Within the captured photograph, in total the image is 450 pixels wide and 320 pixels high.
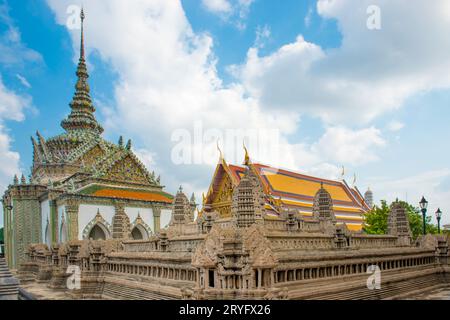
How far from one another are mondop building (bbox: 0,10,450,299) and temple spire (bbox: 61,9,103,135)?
0.42 ft

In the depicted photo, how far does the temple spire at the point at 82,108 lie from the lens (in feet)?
160

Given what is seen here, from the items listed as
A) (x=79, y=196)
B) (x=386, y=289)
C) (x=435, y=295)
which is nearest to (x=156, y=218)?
(x=79, y=196)

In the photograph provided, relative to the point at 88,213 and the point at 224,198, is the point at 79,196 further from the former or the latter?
the point at 224,198

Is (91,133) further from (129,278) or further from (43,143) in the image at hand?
(129,278)

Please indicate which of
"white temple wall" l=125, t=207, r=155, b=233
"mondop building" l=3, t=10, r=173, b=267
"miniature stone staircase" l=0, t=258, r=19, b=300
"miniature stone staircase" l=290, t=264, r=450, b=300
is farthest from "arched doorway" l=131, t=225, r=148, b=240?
"miniature stone staircase" l=0, t=258, r=19, b=300

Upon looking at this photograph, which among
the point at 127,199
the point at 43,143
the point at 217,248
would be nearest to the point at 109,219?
the point at 127,199

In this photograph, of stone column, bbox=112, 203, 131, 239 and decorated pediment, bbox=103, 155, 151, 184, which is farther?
decorated pediment, bbox=103, 155, 151, 184

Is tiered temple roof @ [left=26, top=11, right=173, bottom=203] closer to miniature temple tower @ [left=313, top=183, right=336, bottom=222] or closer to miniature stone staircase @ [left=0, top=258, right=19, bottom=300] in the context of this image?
miniature temple tower @ [left=313, top=183, right=336, bottom=222]

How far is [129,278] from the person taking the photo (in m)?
20.0

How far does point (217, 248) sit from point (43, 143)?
3729 cm

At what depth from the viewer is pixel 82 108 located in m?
49.8

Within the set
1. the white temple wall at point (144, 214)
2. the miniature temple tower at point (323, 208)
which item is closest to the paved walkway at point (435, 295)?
the miniature temple tower at point (323, 208)

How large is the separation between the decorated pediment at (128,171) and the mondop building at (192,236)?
11 cm

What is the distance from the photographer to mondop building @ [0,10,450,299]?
1355 cm
